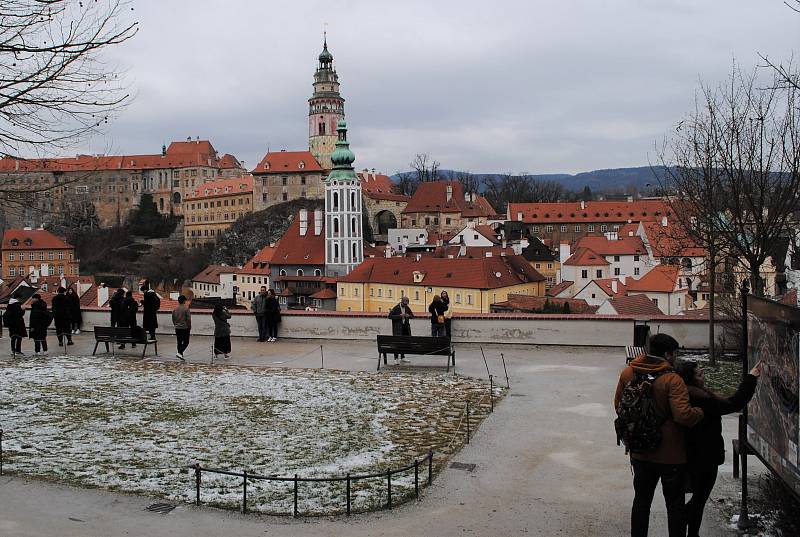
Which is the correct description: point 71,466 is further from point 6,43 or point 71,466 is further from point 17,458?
point 6,43

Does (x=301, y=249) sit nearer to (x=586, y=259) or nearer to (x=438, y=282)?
(x=438, y=282)

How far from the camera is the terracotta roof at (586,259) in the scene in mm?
73438

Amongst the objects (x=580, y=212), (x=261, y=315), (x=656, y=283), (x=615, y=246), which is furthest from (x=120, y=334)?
(x=580, y=212)

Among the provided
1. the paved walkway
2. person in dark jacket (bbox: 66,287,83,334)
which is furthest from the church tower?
the paved walkway


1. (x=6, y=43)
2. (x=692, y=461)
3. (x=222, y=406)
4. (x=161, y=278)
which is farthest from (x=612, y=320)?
(x=161, y=278)

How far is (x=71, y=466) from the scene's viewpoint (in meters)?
7.89

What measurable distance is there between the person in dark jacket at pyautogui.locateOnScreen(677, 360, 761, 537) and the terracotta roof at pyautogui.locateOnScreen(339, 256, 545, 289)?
57.2m

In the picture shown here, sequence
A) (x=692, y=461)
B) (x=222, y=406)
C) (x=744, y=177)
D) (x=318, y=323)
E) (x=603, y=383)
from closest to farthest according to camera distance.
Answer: (x=692, y=461) < (x=222, y=406) < (x=603, y=383) < (x=744, y=177) < (x=318, y=323)

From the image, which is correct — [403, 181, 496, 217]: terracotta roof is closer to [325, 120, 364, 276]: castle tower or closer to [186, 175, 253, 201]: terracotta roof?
[325, 120, 364, 276]: castle tower

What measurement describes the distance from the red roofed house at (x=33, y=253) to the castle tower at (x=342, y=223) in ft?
108

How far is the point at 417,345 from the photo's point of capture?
43.8ft

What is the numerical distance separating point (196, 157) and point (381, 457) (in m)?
137

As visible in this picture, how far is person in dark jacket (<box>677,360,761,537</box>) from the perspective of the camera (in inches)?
213

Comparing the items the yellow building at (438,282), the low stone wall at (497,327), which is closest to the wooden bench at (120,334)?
the low stone wall at (497,327)
